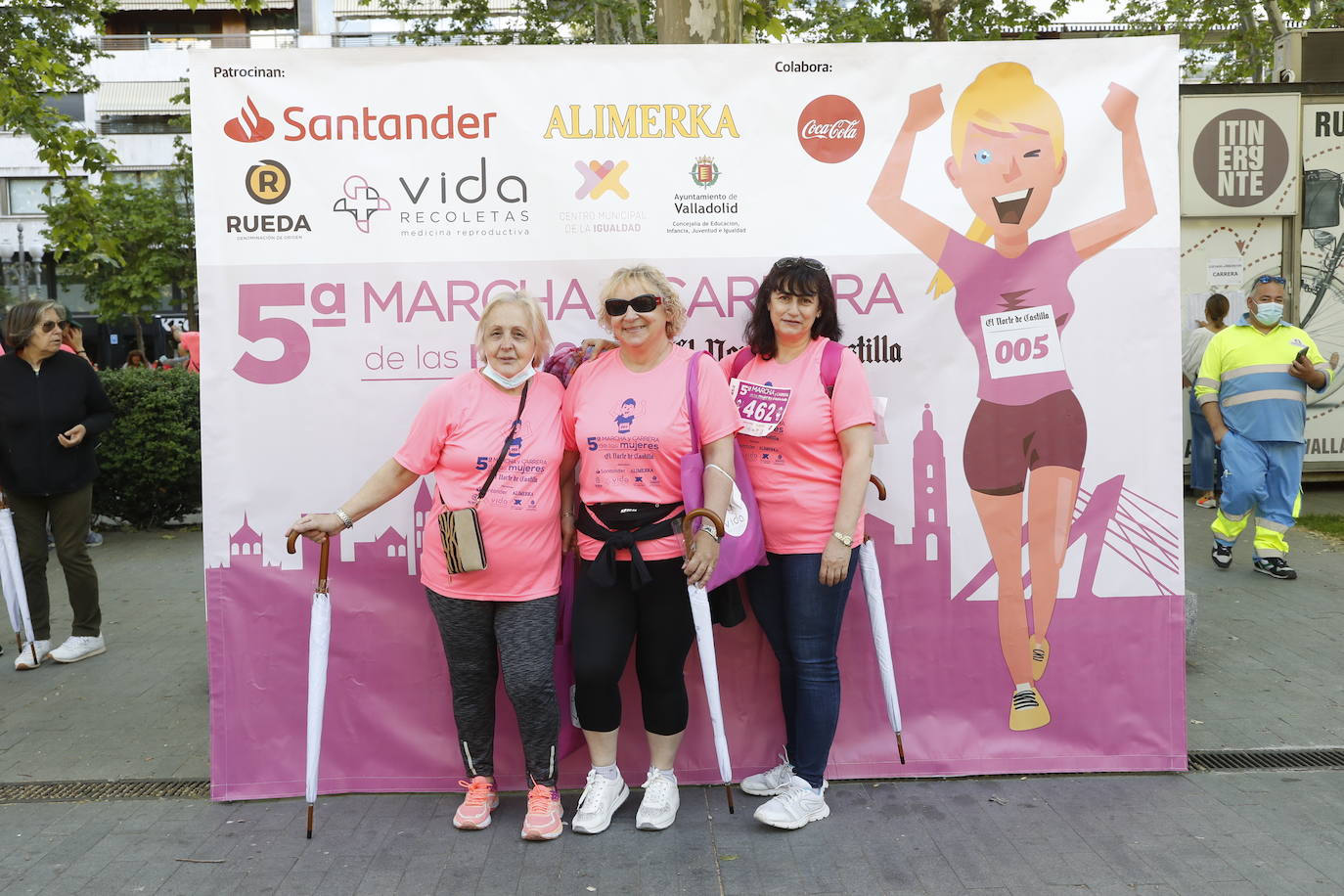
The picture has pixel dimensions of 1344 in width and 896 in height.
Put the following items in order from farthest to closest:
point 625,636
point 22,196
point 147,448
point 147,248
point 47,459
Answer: point 22,196 → point 147,248 → point 147,448 → point 47,459 → point 625,636

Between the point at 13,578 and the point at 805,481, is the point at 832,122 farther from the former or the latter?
the point at 13,578

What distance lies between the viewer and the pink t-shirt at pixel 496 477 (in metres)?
3.81

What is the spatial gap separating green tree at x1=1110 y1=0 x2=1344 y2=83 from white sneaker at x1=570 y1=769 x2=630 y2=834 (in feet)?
48.7

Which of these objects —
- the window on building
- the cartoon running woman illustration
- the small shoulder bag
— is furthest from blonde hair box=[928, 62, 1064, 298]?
the window on building

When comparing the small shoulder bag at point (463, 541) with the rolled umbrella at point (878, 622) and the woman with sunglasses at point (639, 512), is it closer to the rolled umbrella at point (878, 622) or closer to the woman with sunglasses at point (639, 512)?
the woman with sunglasses at point (639, 512)

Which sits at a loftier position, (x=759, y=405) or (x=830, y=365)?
(x=830, y=365)

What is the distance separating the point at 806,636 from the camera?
3951 mm

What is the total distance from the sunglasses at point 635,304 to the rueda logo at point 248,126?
145 centimetres

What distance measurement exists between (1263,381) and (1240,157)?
4.28 meters

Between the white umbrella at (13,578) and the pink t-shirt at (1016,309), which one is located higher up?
the pink t-shirt at (1016,309)

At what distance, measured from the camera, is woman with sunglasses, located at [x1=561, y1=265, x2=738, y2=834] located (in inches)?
148

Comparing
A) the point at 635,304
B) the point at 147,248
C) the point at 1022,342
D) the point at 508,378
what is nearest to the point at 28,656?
the point at 508,378

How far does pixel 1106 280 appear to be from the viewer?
432 centimetres

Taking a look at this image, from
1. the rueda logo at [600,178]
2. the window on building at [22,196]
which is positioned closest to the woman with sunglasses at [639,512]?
the rueda logo at [600,178]
